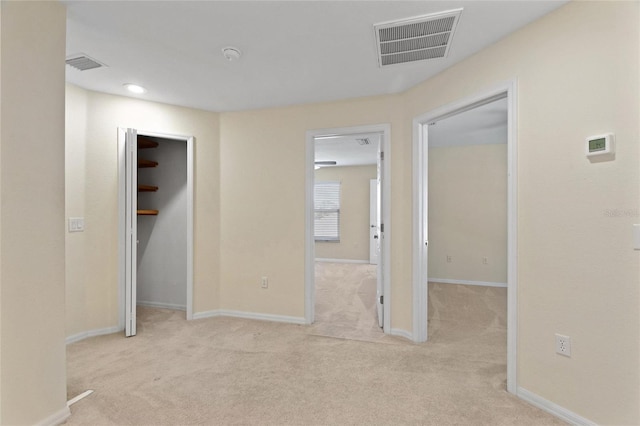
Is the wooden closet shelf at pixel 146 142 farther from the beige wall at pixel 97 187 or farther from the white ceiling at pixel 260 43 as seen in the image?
the white ceiling at pixel 260 43

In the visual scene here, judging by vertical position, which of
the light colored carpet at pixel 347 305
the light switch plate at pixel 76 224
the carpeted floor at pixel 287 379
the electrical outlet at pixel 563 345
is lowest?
the light colored carpet at pixel 347 305

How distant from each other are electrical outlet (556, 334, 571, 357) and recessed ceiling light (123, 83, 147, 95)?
3.87 metres

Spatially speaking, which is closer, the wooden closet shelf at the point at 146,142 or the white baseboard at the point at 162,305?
the wooden closet shelf at the point at 146,142

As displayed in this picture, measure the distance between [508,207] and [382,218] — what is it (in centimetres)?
133

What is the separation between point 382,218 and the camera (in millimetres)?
3309

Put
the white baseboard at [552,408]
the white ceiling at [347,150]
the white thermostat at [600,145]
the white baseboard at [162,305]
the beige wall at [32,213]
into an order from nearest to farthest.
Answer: the beige wall at [32,213], the white thermostat at [600,145], the white baseboard at [552,408], the white baseboard at [162,305], the white ceiling at [347,150]

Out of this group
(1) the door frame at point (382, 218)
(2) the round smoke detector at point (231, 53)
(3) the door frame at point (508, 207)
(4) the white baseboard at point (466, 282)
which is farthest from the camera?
(4) the white baseboard at point (466, 282)

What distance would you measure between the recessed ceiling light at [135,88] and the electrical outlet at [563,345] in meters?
3.87

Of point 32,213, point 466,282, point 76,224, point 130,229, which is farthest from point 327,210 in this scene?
point 32,213

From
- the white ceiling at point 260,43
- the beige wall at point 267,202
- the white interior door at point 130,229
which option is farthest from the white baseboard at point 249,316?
the white ceiling at point 260,43

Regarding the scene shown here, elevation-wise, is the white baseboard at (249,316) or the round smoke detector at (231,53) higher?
the round smoke detector at (231,53)

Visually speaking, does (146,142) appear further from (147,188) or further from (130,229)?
(130,229)

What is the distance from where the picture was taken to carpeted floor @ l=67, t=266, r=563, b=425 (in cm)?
187

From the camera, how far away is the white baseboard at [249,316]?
11.6 feet
